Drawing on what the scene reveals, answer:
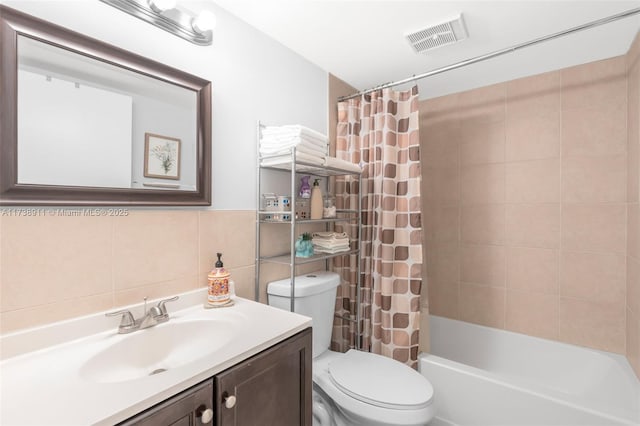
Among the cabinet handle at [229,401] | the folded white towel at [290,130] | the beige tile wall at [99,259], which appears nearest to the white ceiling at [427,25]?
the folded white towel at [290,130]

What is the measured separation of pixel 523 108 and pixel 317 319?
2.11 metres

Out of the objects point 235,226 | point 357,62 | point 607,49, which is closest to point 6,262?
point 235,226

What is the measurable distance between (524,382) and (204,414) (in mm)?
1636

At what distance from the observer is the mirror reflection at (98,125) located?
910 millimetres

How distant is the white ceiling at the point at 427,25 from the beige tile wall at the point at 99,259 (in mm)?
1072

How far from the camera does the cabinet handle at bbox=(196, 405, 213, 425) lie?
781mm

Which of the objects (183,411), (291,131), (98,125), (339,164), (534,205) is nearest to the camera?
(183,411)

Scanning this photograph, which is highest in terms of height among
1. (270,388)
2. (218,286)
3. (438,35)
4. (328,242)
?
(438,35)

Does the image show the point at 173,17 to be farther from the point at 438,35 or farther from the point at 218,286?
the point at 438,35

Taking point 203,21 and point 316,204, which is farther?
point 316,204

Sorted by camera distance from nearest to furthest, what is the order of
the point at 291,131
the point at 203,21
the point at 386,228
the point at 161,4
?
the point at 161,4
the point at 203,21
the point at 291,131
the point at 386,228

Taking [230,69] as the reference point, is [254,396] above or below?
below

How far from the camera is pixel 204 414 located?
0.78m

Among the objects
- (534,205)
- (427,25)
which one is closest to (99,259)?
(427,25)
